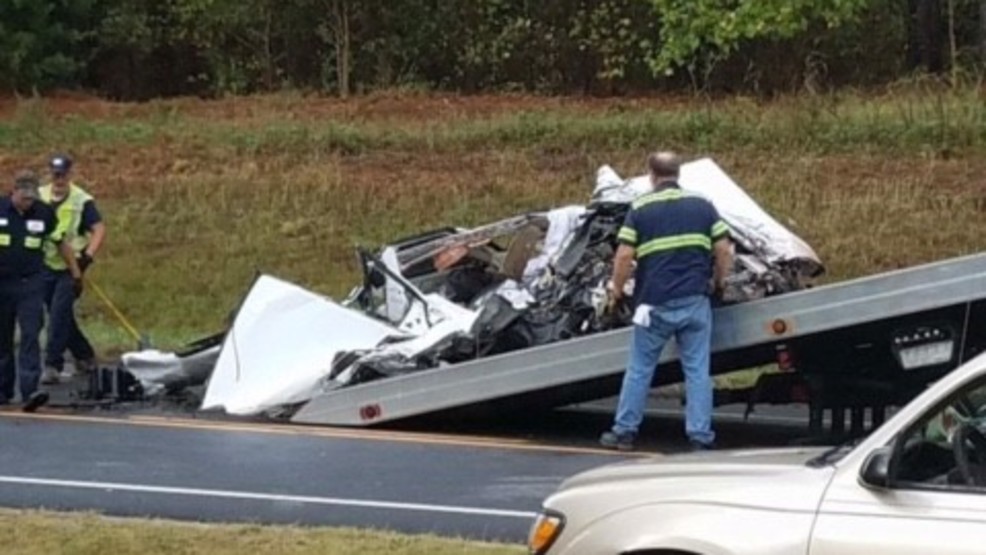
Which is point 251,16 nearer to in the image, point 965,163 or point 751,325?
point 965,163

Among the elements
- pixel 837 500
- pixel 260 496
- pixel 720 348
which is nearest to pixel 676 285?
pixel 720 348

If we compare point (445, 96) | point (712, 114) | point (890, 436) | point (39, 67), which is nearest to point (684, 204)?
point (890, 436)

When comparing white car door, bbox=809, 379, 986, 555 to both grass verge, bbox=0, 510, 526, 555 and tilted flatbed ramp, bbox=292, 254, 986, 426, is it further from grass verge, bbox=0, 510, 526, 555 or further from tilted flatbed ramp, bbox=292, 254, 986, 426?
tilted flatbed ramp, bbox=292, 254, 986, 426

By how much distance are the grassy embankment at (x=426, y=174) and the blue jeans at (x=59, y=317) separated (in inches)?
84.1

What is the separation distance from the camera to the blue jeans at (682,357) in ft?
40.2

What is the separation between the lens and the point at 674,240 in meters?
12.3

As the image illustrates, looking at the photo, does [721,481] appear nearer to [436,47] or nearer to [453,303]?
[453,303]

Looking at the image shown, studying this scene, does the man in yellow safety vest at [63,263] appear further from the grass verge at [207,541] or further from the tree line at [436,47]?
the tree line at [436,47]

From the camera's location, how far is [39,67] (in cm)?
3594

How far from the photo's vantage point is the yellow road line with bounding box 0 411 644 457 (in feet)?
42.4

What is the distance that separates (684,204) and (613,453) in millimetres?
1609

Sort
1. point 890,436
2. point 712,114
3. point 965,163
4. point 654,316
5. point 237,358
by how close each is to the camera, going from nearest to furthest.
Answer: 1. point 890,436
2. point 654,316
3. point 237,358
4. point 965,163
5. point 712,114

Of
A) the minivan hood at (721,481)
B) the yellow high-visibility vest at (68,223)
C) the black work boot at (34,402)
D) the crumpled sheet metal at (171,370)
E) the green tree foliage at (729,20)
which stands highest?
the green tree foliage at (729,20)

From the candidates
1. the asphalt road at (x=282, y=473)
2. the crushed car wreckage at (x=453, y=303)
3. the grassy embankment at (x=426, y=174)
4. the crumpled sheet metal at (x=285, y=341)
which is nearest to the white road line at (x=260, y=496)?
Answer: the asphalt road at (x=282, y=473)
